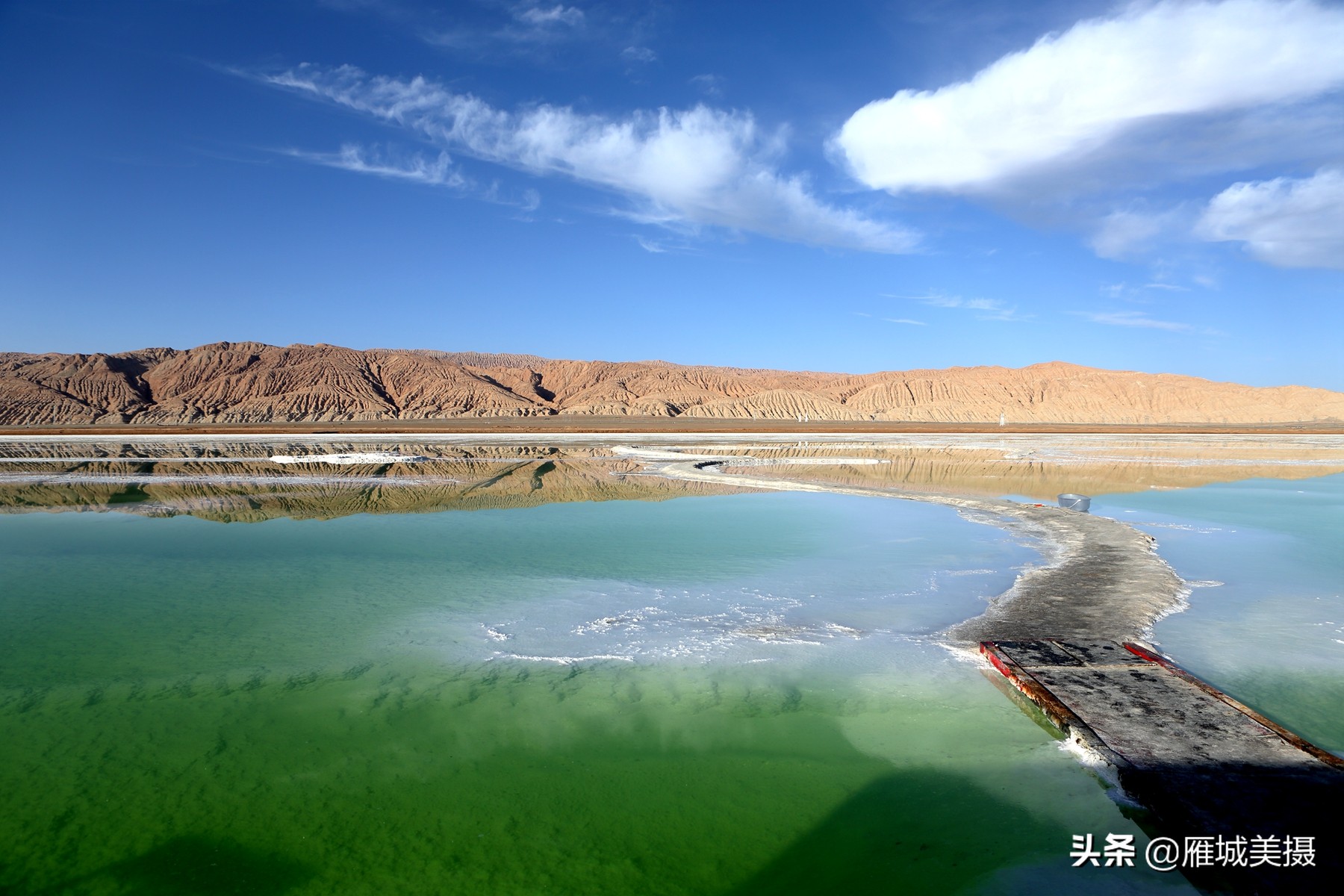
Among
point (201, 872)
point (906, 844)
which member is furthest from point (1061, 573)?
point (201, 872)

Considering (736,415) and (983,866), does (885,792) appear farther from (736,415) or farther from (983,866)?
(736,415)

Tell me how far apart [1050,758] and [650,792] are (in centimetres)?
238

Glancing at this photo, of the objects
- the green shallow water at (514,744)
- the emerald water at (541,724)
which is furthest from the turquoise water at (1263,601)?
the green shallow water at (514,744)

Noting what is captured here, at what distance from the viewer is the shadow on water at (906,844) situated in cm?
368

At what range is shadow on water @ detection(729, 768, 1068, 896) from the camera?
3680 mm

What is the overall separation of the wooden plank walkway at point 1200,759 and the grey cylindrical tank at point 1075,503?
8.94m

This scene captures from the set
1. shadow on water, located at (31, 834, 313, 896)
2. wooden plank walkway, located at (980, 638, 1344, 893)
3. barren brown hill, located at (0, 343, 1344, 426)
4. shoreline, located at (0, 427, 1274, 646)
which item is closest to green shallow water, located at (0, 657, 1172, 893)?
shadow on water, located at (31, 834, 313, 896)

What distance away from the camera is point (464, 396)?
105 m

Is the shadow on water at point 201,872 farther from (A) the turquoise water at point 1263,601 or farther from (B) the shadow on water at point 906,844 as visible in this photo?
(A) the turquoise water at point 1263,601

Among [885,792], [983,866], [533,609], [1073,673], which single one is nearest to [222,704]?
[533,609]

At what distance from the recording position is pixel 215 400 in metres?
95.8

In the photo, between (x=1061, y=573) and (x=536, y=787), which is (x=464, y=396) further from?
(x=536, y=787)

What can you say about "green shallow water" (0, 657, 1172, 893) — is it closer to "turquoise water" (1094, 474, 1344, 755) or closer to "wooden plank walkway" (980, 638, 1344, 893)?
"wooden plank walkway" (980, 638, 1344, 893)

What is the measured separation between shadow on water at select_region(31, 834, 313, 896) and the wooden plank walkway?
419 centimetres
